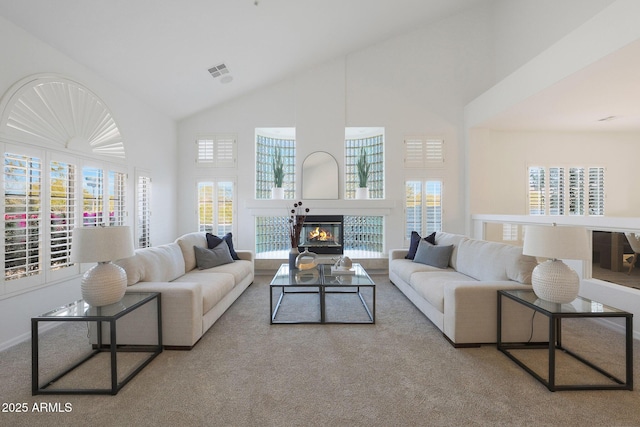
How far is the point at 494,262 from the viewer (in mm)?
3156

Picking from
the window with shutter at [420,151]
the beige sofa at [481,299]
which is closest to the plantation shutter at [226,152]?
the window with shutter at [420,151]

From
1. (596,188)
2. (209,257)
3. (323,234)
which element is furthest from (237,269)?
(596,188)

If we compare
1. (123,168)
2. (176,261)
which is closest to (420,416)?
(176,261)

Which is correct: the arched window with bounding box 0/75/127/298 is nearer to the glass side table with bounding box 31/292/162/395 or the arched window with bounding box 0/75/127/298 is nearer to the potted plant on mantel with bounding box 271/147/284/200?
the glass side table with bounding box 31/292/162/395

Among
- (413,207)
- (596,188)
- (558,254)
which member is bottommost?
(558,254)

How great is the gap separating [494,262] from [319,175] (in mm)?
3441

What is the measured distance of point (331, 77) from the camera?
5762mm

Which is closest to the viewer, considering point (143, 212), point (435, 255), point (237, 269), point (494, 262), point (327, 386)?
point (327, 386)

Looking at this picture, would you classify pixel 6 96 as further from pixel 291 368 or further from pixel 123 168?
pixel 291 368

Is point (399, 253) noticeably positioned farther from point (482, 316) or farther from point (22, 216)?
point (22, 216)

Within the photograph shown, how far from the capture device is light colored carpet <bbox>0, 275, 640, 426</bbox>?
175 cm

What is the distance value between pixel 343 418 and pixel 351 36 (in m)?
5.51

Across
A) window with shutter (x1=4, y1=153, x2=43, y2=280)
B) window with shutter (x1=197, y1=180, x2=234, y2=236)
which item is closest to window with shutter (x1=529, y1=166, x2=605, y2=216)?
window with shutter (x1=197, y1=180, x2=234, y2=236)

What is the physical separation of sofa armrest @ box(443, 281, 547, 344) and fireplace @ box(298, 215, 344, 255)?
3.23m
